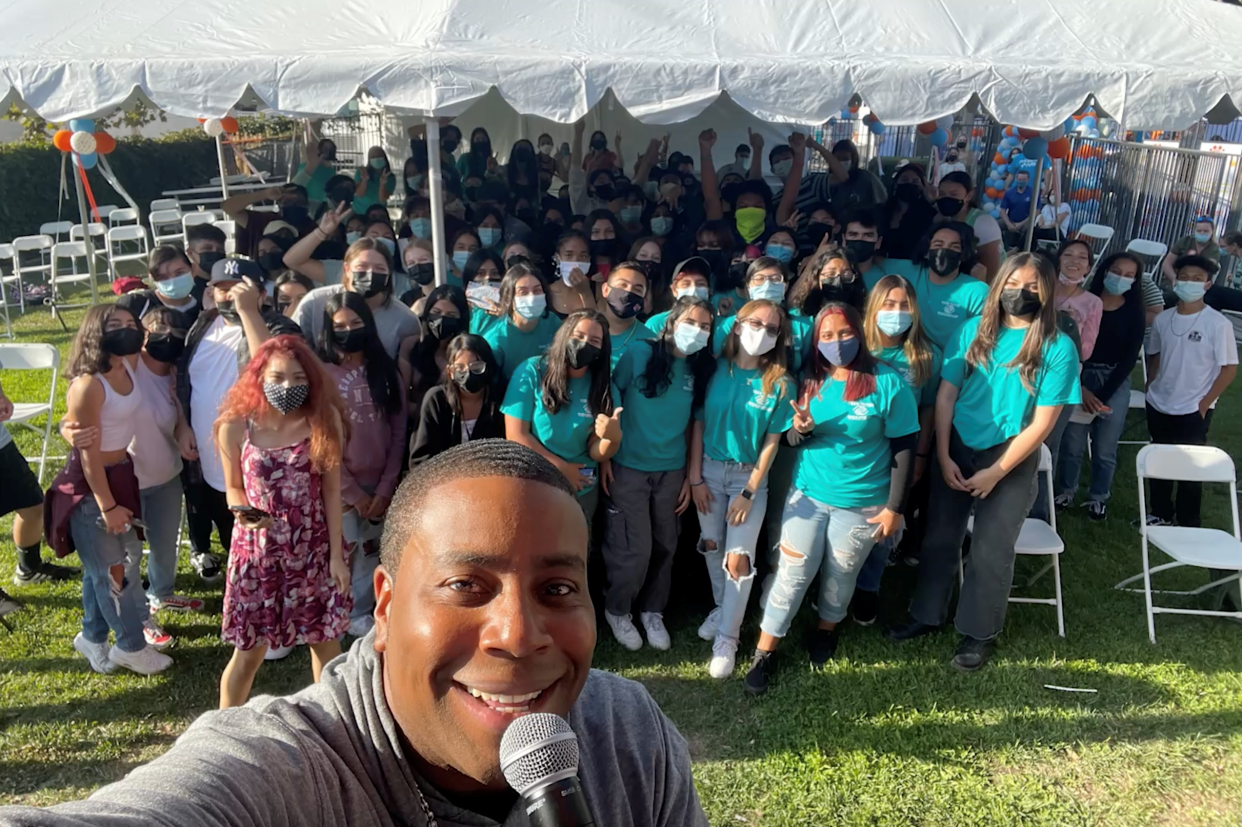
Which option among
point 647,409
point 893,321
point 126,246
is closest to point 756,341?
point 647,409

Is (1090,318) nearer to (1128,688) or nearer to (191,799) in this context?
(1128,688)

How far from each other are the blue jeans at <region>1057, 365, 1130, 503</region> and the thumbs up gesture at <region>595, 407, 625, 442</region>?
363cm

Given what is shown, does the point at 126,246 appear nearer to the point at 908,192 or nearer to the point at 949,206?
the point at 908,192

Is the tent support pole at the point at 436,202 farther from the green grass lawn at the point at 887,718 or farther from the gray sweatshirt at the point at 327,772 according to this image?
the gray sweatshirt at the point at 327,772

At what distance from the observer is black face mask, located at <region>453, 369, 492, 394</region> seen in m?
4.02

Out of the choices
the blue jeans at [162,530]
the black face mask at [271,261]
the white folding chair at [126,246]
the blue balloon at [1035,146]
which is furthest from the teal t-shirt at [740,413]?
the white folding chair at [126,246]

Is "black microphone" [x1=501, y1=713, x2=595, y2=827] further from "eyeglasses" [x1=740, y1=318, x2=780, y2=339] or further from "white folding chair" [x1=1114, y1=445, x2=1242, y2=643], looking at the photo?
"white folding chair" [x1=1114, y1=445, x2=1242, y2=643]

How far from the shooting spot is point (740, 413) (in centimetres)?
411

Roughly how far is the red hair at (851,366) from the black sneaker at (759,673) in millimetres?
1277

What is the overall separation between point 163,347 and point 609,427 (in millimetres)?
2234

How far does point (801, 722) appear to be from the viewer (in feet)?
12.6

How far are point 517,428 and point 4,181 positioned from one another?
1435cm

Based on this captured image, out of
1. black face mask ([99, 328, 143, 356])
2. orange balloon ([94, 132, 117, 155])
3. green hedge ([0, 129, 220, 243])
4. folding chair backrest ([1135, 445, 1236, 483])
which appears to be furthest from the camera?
green hedge ([0, 129, 220, 243])

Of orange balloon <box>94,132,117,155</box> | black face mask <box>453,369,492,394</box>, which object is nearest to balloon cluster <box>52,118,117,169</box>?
orange balloon <box>94,132,117,155</box>
